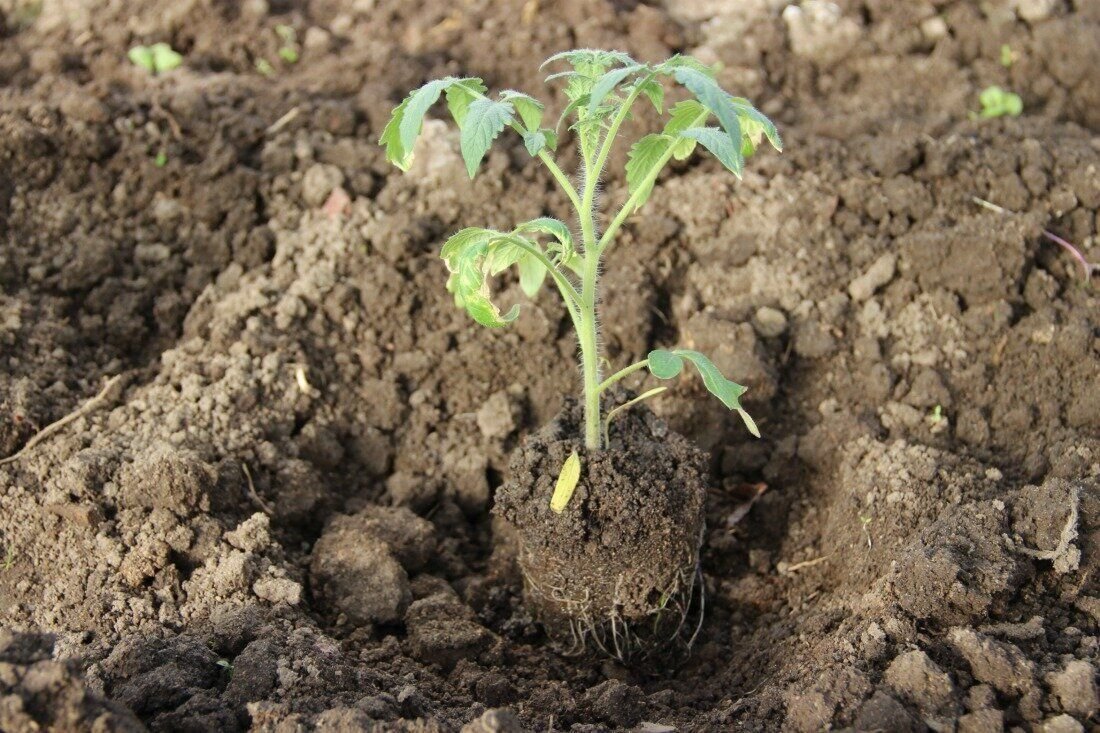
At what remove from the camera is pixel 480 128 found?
232 cm

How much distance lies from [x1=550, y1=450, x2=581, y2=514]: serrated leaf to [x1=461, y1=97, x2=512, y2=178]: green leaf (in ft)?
2.70

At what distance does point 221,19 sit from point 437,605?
9.50 feet

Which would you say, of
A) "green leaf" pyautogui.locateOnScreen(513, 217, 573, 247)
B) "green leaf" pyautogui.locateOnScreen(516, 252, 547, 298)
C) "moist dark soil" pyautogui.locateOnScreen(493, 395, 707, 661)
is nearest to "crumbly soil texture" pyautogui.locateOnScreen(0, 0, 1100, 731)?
"moist dark soil" pyautogui.locateOnScreen(493, 395, 707, 661)

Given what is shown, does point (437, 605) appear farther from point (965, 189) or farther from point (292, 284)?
point (965, 189)

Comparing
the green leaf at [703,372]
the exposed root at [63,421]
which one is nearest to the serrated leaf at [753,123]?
the green leaf at [703,372]

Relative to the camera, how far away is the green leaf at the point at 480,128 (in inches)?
90.2

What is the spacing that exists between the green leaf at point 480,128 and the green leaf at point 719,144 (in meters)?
0.43

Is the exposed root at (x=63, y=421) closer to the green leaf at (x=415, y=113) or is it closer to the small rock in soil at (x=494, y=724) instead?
the green leaf at (x=415, y=113)

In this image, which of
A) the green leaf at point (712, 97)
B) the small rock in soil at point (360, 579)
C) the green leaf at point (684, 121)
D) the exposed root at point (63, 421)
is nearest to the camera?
the green leaf at point (712, 97)

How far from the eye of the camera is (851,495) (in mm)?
3012

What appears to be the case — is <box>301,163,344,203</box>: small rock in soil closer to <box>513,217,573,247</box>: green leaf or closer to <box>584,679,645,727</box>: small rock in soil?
<box>513,217,573,247</box>: green leaf

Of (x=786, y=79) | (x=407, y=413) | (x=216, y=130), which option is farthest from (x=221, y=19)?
(x=786, y=79)

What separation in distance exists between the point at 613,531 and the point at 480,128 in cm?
111

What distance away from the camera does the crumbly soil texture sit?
2521 mm
